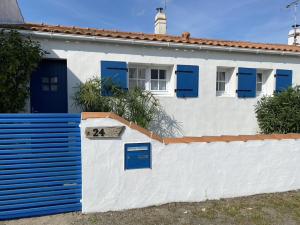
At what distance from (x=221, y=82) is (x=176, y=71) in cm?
193

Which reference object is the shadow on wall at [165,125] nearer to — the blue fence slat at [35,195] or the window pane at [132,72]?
the window pane at [132,72]

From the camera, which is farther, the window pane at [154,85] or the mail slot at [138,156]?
the window pane at [154,85]

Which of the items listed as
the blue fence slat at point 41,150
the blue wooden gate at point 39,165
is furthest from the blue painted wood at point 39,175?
the blue fence slat at point 41,150

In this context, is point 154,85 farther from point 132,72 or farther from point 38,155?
point 38,155

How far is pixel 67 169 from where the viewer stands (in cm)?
422

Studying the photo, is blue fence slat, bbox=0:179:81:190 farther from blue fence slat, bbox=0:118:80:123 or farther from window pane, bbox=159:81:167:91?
window pane, bbox=159:81:167:91

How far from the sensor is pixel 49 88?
6.72 m

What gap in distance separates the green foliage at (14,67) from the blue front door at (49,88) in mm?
828

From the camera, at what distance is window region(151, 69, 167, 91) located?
7888 millimetres

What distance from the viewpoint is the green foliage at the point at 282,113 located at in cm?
757

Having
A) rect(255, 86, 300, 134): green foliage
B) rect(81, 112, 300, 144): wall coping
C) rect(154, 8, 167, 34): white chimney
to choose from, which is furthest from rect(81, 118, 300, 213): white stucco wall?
rect(154, 8, 167, 34): white chimney

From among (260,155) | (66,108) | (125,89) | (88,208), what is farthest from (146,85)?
(88,208)

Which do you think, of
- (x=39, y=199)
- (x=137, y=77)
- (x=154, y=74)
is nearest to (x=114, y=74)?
(x=137, y=77)

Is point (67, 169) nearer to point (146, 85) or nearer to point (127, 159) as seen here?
point (127, 159)
